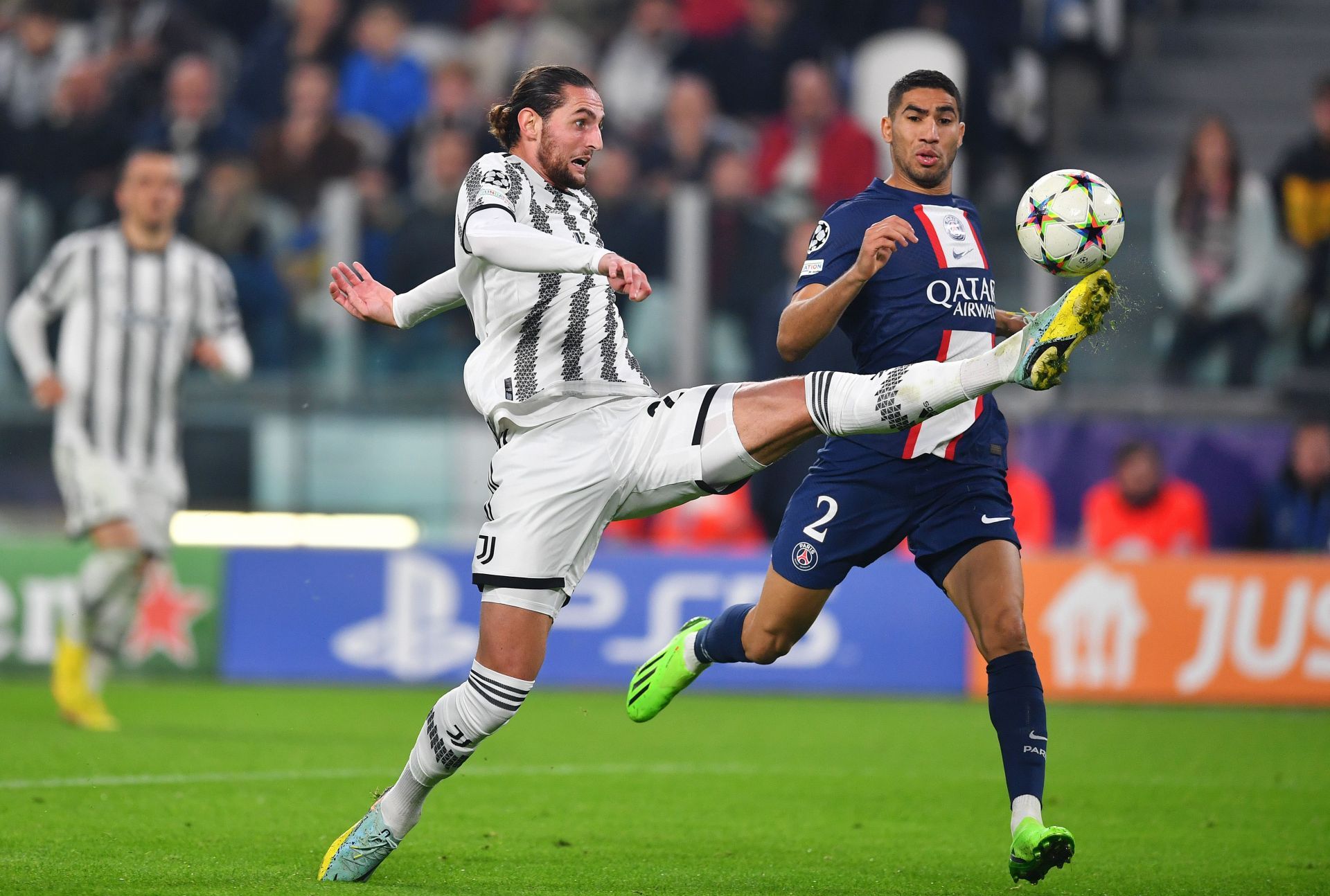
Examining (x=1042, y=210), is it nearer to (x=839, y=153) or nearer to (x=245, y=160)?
(x=839, y=153)

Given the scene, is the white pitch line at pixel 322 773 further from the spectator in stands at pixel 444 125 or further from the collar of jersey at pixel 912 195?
the spectator in stands at pixel 444 125

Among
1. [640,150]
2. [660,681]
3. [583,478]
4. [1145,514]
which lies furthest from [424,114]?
[583,478]

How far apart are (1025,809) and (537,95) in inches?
97.0

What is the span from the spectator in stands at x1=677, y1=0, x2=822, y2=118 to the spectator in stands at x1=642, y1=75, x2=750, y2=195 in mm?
832

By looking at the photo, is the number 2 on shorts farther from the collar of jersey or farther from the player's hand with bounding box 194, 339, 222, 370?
the player's hand with bounding box 194, 339, 222, 370

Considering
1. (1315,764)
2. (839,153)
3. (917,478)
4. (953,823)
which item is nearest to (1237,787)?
(1315,764)

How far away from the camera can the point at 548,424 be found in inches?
215

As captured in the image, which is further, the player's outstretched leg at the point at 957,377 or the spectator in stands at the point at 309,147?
the spectator in stands at the point at 309,147

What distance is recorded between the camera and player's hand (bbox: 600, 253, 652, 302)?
15.1 feet

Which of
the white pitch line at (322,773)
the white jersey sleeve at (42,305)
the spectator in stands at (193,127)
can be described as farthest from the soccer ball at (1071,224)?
the spectator in stands at (193,127)

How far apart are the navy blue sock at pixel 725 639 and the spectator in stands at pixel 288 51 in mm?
10033

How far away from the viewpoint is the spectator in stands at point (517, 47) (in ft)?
48.3

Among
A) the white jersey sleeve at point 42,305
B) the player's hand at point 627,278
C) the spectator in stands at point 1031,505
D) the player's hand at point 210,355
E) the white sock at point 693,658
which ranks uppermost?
the player's hand at point 627,278

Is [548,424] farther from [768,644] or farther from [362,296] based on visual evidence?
[768,644]
